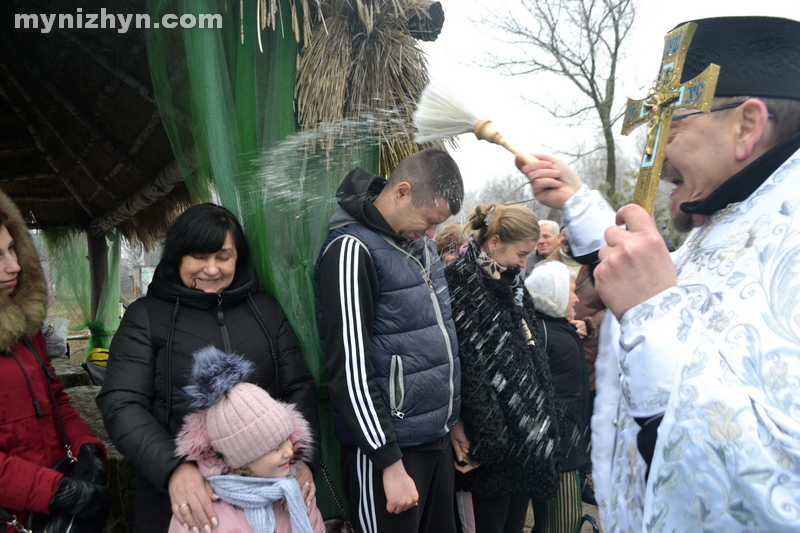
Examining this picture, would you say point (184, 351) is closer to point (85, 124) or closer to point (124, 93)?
point (124, 93)

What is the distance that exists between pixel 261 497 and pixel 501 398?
3.80 feet

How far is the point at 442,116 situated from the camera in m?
1.50

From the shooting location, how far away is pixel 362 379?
1.74 metres

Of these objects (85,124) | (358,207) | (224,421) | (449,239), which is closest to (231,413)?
(224,421)

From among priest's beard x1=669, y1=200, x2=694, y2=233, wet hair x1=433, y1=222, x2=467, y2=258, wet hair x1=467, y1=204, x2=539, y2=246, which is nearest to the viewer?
priest's beard x1=669, y1=200, x2=694, y2=233

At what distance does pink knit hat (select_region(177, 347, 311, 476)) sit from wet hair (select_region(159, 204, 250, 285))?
1.47 feet

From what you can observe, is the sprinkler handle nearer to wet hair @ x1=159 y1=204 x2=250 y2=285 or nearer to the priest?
the priest

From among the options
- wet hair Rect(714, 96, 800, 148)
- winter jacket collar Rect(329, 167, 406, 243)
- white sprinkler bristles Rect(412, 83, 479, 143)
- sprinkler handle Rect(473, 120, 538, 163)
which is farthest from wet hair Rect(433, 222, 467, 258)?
wet hair Rect(714, 96, 800, 148)

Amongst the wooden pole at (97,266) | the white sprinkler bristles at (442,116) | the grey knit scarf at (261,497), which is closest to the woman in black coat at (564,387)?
the white sprinkler bristles at (442,116)

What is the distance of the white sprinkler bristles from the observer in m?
1.43

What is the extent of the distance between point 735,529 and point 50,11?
3436 millimetres

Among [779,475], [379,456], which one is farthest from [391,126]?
[779,475]

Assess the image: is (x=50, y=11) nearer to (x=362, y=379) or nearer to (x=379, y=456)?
(x=362, y=379)

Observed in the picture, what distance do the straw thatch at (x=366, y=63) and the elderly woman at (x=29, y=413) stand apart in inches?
50.2
